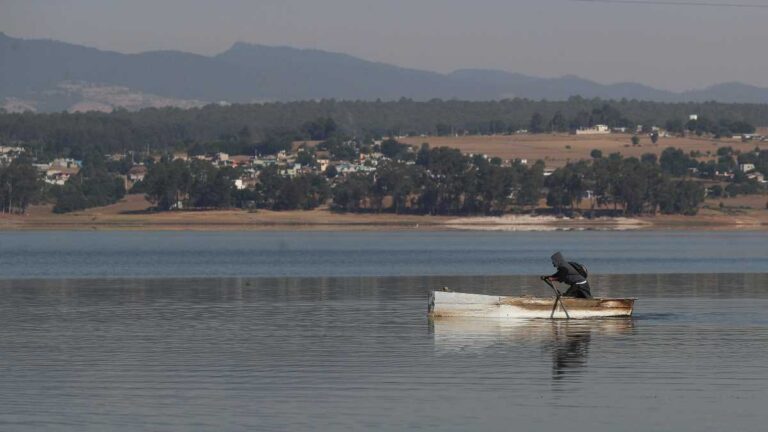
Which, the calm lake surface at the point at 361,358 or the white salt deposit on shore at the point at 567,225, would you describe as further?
the white salt deposit on shore at the point at 567,225

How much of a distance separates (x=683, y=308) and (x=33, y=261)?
55.5 m

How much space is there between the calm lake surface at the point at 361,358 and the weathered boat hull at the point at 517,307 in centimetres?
73

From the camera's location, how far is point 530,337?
41594 mm

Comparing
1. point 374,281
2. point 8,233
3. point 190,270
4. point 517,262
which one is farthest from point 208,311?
point 8,233

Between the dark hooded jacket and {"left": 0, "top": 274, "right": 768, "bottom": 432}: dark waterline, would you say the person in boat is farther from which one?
{"left": 0, "top": 274, "right": 768, "bottom": 432}: dark waterline

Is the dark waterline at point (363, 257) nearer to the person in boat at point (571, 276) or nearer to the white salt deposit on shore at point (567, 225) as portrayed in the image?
the person in boat at point (571, 276)

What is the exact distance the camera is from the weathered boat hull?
154 ft

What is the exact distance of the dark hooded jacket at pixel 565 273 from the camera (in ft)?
154

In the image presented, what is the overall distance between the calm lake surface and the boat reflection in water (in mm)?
80

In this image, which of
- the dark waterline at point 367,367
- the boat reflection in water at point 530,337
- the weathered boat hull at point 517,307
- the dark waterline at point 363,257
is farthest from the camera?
the dark waterline at point 363,257

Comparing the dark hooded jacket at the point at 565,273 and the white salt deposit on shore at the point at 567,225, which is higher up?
the dark hooded jacket at the point at 565,273

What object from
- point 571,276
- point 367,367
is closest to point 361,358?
point 367,367

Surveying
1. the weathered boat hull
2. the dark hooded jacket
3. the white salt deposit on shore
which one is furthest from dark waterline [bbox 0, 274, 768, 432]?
the white salt deposit on shore

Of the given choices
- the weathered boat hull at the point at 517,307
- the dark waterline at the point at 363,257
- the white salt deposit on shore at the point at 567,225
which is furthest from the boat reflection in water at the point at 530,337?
the white salt deposit on shore at the point at 567,225
